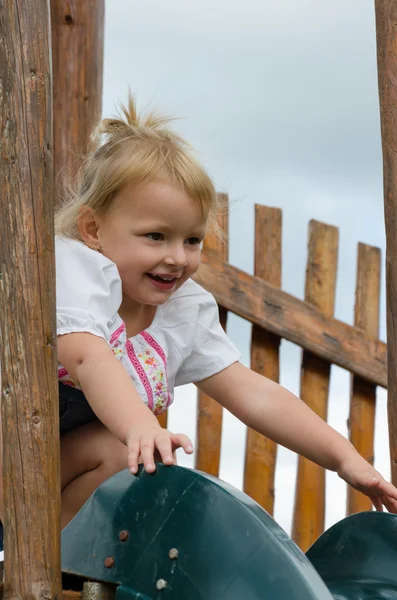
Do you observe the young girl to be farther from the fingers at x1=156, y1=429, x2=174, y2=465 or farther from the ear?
the fingers at x1=156, y1=429, x2=174, y2=465

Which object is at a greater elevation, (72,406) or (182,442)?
(182,442)

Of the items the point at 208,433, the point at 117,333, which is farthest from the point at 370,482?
the point at 208,433

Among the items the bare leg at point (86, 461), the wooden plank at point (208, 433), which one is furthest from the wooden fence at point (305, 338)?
the bare leg at point (86, 461)

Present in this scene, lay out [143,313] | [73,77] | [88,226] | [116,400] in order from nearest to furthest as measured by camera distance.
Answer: [116,400] → [88,226] → [143,313] → [73,77]

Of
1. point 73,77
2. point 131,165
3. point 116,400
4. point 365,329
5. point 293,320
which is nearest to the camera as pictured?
point 116,400

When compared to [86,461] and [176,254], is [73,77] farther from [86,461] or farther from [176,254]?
[86,461]

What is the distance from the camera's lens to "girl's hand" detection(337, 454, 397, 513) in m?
2.08

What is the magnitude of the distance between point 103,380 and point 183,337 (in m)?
0.59

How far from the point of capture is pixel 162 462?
1.71 m

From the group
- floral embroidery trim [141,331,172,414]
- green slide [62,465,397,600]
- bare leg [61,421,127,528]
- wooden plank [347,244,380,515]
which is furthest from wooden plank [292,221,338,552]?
green slide [62,465,397,600]

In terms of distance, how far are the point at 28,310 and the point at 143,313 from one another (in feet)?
2.44

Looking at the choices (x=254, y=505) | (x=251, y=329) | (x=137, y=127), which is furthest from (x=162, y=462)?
(x=251, y=329)

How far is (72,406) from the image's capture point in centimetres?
230

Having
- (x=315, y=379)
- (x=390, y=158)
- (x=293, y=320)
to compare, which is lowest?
(x=315, y=379)
